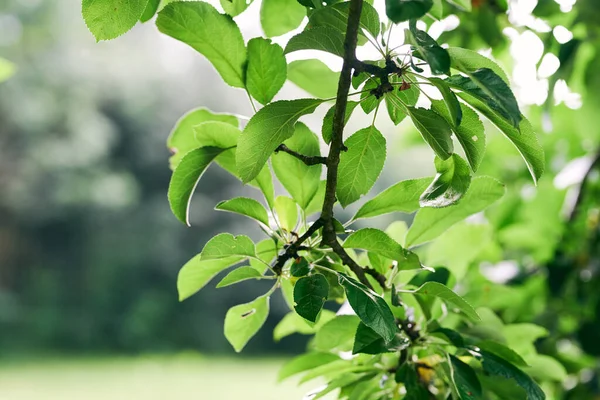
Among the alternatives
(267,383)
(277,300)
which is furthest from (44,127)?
(267,383)

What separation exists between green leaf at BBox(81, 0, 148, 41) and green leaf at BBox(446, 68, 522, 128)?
0.15 meters

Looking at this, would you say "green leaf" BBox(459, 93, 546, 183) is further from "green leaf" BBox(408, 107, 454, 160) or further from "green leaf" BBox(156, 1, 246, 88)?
"green leaf" BBox(156, 1, 246, 88)

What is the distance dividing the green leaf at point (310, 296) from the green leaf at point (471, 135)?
0.09 meters

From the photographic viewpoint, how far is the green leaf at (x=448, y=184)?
0.30 metres

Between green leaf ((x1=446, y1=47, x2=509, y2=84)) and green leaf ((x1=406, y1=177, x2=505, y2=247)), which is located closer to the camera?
green leaf ((x1=446, y1=47, x2=509, y2=84))

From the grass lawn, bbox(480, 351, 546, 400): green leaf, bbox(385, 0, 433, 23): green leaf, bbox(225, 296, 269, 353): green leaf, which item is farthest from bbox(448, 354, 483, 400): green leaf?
the grass lawn

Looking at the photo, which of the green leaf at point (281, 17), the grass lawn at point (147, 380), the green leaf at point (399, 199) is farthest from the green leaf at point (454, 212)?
the grass lawn at point (147, 380)

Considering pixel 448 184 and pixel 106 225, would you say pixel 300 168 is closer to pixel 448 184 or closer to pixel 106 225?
pixel 448 184

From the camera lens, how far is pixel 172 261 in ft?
20.2

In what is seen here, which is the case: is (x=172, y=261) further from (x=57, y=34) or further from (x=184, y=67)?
(x=57, y=34)

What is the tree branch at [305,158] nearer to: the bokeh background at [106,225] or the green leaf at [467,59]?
the green leaf at [467,59]

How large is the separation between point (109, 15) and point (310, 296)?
160 millimetres

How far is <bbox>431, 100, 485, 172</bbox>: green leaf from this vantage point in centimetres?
31

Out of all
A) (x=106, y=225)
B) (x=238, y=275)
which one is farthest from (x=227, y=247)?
(x=106, y=225)
